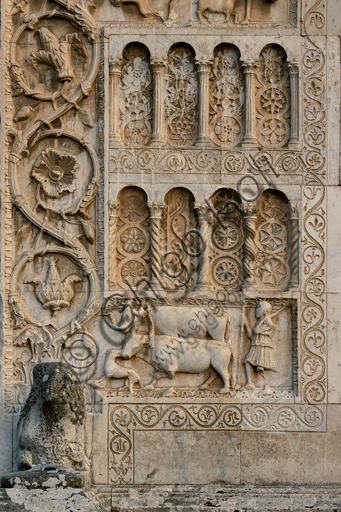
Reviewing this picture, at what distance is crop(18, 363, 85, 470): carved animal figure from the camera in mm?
7508

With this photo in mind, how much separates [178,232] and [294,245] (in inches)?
39.6

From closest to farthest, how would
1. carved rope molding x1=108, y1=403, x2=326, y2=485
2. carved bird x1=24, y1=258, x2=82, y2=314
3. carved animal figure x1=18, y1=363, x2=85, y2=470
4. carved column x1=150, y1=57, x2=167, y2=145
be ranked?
carved animal figure x1=18, y1=363, x2=85, y2=470 → carved rope molding x1=108, y1=403, x2=326, y2=485 → carved bird x1=24, y1=258, x2=82, y2=314 → carved column x1=150, y1=57, x2=167, y2=145

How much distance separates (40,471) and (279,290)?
8.31ft

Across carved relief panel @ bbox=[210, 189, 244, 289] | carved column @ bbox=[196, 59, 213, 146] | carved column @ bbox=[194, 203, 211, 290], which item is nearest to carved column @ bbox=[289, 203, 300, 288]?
carved relief panel @ bbox=[210, 189, 244, 289]

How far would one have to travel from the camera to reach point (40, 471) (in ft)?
24.0

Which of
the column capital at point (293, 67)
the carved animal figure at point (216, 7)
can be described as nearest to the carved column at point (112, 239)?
the carved animal figure at point (216, 7)

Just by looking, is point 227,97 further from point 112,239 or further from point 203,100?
point 112,239

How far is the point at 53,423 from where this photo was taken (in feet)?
24.7

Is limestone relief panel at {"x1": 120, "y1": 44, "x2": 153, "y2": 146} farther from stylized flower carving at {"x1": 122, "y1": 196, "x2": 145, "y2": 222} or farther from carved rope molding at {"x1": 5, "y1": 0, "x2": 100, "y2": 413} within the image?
stylized flower carving at {"x1": 122, "y1": 196, "x2": 145, "y2": 222}

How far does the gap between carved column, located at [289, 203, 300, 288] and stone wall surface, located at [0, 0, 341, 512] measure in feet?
0.06

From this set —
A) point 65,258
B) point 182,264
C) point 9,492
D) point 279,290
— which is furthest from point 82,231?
point 9,492

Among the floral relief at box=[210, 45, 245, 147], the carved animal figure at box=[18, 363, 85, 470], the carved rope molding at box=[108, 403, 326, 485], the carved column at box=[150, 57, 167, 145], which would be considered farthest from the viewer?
the floral relief at box=[210, 45, 245, 147]

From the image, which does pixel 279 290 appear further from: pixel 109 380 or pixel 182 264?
pixel 109 380

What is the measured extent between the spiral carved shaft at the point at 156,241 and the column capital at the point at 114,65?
1.19 metres
